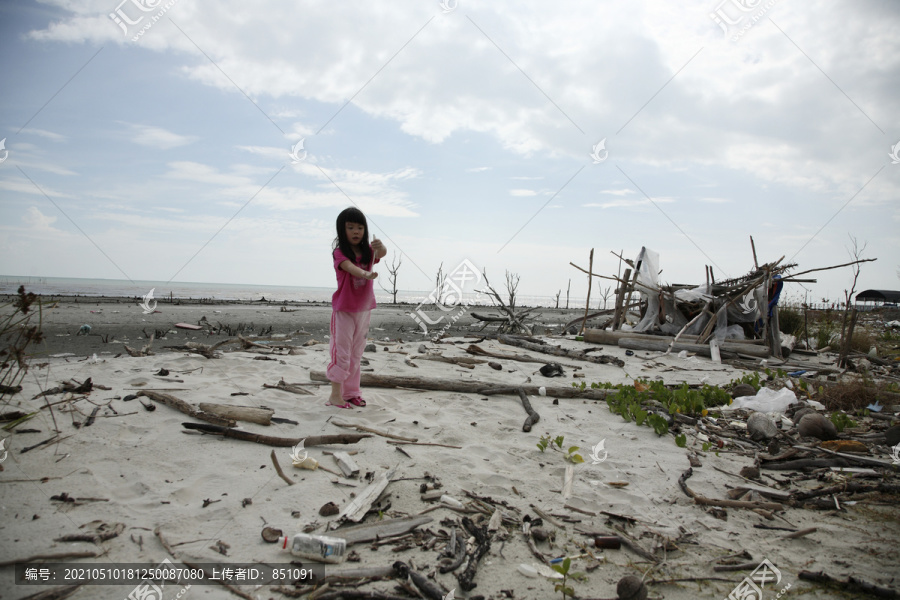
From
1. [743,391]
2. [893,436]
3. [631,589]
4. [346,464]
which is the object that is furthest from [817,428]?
[346,464]

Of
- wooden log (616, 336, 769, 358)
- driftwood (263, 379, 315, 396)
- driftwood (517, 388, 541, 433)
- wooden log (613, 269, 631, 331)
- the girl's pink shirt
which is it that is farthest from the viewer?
wooden log (613, 269, 631, 331)

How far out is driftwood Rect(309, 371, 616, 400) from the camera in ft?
19.2

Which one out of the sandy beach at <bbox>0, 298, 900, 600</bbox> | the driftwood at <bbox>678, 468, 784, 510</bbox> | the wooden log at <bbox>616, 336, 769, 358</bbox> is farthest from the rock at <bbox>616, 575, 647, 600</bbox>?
the wooden log at <bbox>616, 336, 769, 358</bbox>

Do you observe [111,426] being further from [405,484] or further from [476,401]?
[476,401]

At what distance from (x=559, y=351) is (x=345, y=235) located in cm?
616

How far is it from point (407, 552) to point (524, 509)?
910 millimetres

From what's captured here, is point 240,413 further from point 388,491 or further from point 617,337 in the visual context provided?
point 617,337

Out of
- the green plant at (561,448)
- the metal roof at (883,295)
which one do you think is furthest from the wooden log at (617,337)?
the metal roof at (883,295)

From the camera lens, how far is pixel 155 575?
209 centimetres

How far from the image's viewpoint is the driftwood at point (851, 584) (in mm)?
2111

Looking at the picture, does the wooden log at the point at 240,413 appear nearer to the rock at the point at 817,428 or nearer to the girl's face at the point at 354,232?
the girl's face at the point at 354,232

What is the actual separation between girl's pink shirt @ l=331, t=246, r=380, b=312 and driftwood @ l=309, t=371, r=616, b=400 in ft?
4.74

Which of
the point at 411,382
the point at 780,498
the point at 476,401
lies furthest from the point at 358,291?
the point at 780,498

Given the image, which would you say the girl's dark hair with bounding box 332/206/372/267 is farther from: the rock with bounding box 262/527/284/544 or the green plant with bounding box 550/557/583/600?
the green plant with bounding box 550/557/583/600
